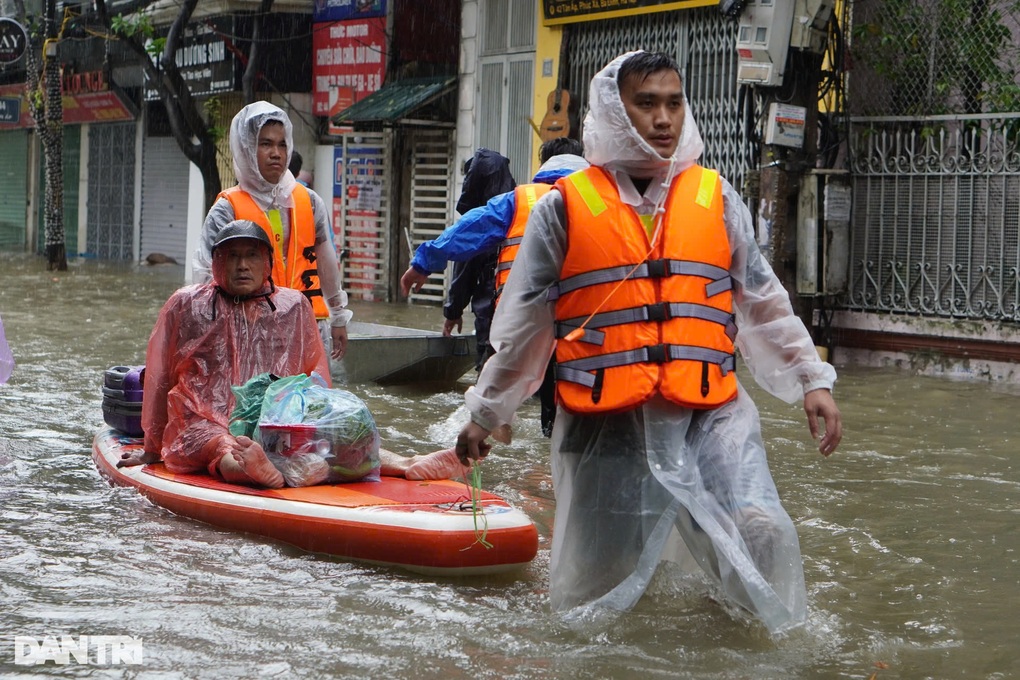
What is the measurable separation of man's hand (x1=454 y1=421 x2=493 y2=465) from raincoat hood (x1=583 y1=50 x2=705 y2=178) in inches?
33.7

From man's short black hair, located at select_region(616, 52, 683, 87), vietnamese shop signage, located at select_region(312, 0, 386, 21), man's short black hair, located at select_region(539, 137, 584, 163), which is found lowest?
man's short black hair, located at select_region(539, 137, 584, 163)

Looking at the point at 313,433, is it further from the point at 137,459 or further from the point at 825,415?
the point at 825,415

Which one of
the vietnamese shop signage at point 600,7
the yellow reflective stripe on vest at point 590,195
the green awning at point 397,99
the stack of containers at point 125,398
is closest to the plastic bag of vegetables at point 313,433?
→ the stack of containers at point 125,398

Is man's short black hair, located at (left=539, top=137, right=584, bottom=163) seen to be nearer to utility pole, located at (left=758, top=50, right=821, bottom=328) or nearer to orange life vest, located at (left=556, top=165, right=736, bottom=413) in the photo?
orange life vest, located at (left=556, top=165, right=736, bottom=413)

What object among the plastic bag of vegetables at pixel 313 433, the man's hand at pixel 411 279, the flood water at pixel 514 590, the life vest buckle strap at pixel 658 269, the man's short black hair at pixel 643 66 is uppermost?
the man's short black hair at pixel 643 66

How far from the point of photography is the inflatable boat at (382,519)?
500cm

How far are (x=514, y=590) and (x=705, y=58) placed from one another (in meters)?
9.51

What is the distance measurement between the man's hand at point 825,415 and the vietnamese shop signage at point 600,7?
9.86 m

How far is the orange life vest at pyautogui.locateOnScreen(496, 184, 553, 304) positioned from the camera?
661 cm

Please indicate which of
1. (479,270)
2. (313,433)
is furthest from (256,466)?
(479,270)

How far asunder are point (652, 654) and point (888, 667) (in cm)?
69

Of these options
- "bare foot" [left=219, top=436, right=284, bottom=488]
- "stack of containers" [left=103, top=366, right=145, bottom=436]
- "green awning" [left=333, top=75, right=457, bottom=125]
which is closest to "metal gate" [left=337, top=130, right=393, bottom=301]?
"green awning" [left=333, top=75, right=457, bottom=125]

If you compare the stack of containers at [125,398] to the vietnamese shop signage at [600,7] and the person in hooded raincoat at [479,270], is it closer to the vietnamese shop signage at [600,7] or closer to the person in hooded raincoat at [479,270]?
the person in hooded raincoat at [479,270]

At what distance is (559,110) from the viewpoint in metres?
14.9
